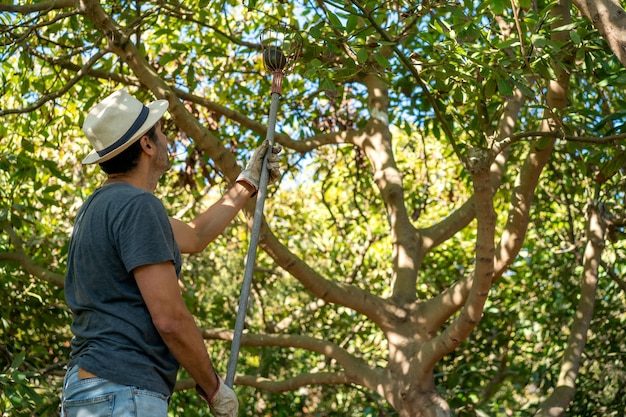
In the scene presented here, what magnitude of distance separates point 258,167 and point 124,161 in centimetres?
91

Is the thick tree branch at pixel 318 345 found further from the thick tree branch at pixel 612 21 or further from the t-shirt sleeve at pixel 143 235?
the thick tree branch at pixel 612 21

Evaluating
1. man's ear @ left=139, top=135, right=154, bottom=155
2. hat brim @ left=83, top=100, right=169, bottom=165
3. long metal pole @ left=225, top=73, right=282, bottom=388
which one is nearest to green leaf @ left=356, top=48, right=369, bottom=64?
long metal pole @ left=225, top=73, right=282, bottom=388

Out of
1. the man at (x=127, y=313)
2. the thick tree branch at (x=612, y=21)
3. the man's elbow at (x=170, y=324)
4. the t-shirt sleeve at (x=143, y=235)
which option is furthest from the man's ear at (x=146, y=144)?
the thick tree branch at (x=612, y=21)

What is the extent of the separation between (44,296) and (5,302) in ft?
0.95

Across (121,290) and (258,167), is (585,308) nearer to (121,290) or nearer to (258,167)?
(258,167)

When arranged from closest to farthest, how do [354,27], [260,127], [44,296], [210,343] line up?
[354,27], [260,127], [44,296], [210,343]

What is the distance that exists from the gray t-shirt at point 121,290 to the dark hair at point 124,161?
174 millimetres

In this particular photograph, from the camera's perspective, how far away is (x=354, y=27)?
3541mm

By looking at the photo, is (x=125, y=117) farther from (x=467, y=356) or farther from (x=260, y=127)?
(x=467, y=356)

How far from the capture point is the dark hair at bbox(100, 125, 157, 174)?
2557 mm

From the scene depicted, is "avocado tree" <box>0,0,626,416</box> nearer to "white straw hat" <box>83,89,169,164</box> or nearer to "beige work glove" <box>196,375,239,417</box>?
"white straw hat" <box>83,89,169,164</box>

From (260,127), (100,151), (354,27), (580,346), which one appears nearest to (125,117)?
(100,151)

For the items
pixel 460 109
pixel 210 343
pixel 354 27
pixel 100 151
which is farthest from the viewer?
pixel 210 343

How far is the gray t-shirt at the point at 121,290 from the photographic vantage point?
226 cm
